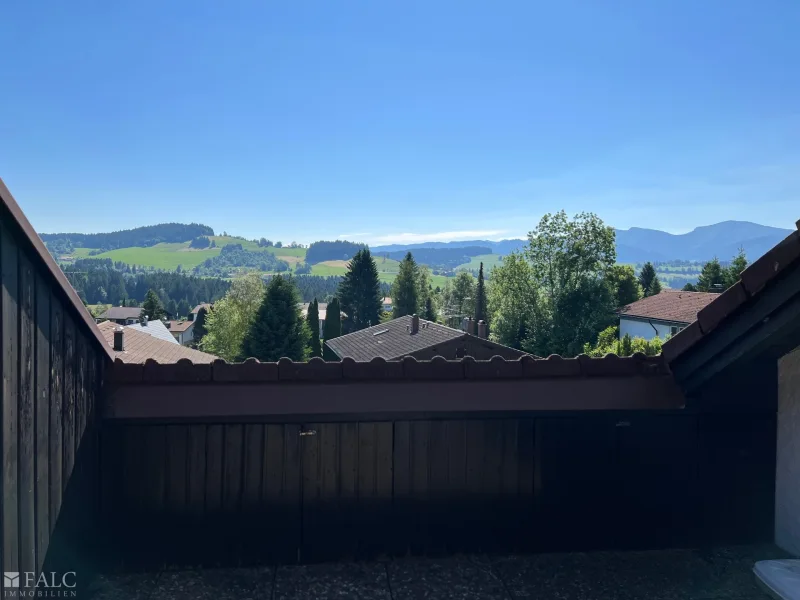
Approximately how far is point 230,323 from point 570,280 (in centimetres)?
2282

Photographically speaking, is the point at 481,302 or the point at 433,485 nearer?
the point at 433,485

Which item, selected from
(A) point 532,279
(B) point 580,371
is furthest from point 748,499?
(A) point 532,279

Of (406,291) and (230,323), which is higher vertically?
(406,291)

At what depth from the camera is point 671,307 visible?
32.1m

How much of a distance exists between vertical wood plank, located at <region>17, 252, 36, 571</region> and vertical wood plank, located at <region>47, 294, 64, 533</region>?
23 centimetres

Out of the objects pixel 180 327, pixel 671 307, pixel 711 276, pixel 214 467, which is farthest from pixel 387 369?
pixel 180 327

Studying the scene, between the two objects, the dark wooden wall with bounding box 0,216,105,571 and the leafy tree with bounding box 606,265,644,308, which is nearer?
the dark wooden wall with bounding box 0,216,105,571

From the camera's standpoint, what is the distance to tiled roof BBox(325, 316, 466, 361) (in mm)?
21812

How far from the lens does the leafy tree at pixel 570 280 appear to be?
3488 centimetres

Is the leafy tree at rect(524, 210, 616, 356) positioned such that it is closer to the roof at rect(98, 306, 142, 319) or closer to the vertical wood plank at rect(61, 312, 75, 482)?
the vertical wood plank at rect(61, 312, 75, 482)

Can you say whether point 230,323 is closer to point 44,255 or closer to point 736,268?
point 736,268

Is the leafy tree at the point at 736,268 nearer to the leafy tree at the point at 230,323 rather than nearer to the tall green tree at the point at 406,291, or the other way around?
the leafy tree at the point at 230,323

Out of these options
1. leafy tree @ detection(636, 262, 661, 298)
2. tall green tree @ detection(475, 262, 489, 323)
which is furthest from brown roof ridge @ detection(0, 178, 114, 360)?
tall green tree @ detection(475, 262, 489, 323)

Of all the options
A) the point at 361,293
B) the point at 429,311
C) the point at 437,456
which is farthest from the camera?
the point at 429,311
